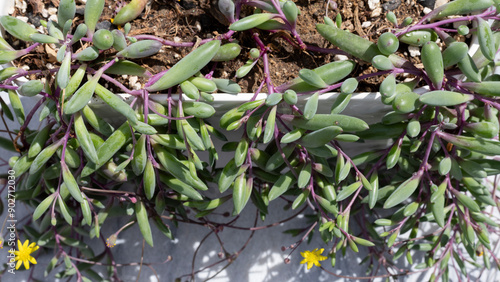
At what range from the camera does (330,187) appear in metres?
0.93

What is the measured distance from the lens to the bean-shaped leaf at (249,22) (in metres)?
0.78

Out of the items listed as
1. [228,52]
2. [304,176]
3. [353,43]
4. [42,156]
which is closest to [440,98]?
[353,43]

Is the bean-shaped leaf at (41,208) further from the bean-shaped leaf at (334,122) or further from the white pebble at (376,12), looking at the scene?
the white pebble at (376,12)

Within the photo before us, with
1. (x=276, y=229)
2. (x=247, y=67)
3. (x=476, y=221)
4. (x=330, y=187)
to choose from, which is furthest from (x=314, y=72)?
(x=276, y=229)

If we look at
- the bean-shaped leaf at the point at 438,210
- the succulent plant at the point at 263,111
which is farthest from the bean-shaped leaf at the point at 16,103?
the bean-shaped leaf at the point at 438,210

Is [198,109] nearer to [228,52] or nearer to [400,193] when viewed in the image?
[228,52]

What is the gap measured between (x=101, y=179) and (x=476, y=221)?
87 centimetres

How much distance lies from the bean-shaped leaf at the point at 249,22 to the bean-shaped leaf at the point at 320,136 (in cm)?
22

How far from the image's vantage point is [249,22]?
2.60ft

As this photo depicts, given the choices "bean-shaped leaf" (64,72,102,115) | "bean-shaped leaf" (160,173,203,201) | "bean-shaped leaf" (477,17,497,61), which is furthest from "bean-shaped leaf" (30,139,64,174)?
"bean-shaped leaf" (477,17,497,61)

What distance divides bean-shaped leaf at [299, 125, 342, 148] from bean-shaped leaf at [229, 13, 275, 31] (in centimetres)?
22

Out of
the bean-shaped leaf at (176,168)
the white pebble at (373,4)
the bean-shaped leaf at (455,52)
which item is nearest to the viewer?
the bean-shaped leaf at (455,52)

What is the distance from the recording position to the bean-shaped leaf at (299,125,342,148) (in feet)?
2.49

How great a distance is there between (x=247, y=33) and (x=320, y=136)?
28 cm
